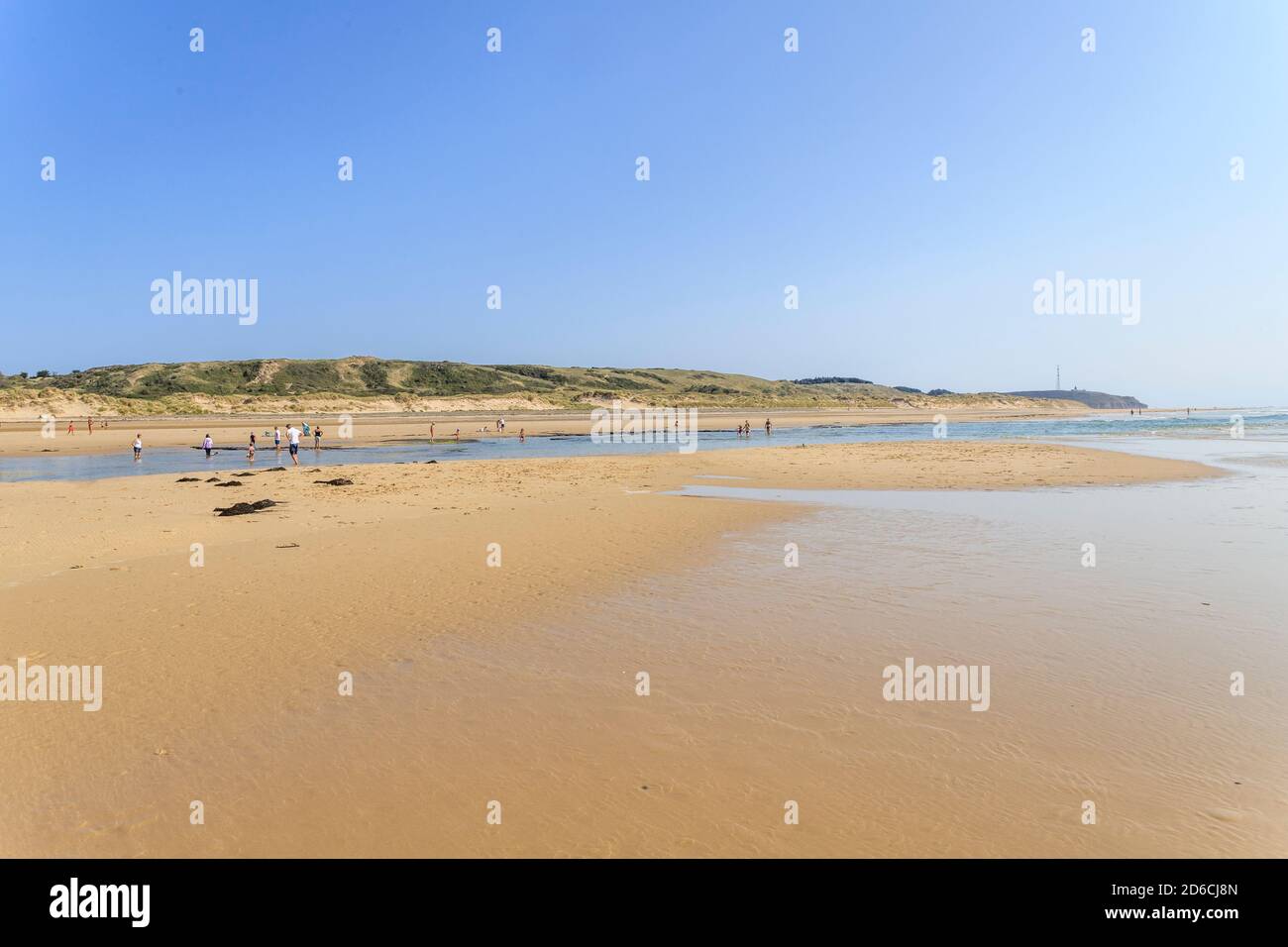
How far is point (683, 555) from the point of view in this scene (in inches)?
472

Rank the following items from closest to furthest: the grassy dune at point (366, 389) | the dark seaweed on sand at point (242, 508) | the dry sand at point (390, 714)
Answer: the dry sand at point (390, 714), the dark seaweed on sand at point (242, 508), the grassy dune at point (366, 389)

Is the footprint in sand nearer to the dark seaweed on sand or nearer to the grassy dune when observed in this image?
the dark seaweed on sand

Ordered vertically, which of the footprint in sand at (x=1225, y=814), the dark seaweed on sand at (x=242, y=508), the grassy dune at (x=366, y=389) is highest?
the grassy dune at (x=366, y=389)

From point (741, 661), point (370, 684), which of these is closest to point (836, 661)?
point (741, 661)

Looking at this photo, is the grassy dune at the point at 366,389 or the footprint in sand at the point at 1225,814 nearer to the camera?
the footprint in sand at the point at 1225,814

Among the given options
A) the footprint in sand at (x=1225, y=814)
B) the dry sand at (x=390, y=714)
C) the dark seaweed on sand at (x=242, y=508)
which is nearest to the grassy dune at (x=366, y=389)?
the dark seaweed on sand at (x=242, y=508)

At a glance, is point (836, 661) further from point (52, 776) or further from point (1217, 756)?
point (52, 776)

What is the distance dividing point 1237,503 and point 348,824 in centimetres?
2020

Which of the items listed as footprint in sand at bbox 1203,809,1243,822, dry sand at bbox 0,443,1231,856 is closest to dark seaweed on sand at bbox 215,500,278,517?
dry sand at bbox 0,443,1231,856

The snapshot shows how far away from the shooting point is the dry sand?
4062mm

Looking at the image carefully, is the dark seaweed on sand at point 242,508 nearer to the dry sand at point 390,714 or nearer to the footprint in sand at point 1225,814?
the dry sand at point 390,714

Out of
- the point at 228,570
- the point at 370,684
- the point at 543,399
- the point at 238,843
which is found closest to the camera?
the point at 238,843

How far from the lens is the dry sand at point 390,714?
406cm

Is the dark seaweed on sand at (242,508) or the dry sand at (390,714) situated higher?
the dark seaweed on sand at (242,508)
